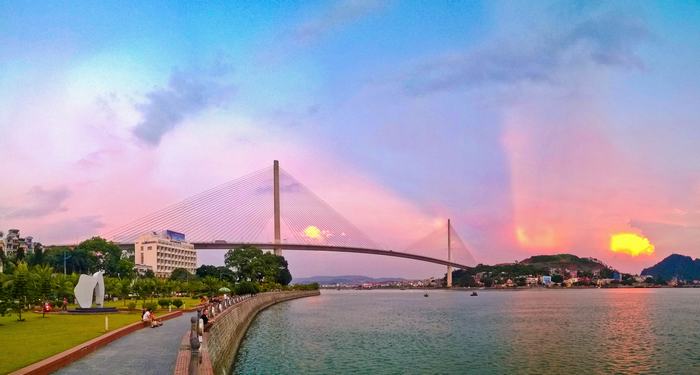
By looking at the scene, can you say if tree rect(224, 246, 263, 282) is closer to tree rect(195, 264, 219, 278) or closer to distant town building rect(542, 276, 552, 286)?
tree rect(195, 264, 219, 278)

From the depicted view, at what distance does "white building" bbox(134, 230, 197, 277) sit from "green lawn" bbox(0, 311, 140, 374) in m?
82.3

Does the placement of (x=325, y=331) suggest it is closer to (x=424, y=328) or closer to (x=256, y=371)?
(x=424, y=328)

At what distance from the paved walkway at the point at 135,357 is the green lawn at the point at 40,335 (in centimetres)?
109

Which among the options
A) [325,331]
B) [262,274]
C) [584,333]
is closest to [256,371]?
[325,331]

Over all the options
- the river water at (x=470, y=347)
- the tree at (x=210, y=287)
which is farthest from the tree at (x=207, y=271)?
the river water at (x=470, y=347)

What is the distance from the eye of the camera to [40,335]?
2023cm

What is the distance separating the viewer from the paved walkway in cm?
1396

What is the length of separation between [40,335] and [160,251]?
3895 inches

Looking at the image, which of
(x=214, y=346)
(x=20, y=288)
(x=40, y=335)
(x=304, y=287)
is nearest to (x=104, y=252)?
(x=304, y=287)

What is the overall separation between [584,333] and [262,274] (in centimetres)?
5728

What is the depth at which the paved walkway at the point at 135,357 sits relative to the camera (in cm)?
1396

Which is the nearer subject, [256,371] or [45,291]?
[256,371]

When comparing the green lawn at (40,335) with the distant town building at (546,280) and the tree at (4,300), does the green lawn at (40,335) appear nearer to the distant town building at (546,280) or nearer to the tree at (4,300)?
the tree at (4,300)

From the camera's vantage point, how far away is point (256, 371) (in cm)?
2014
